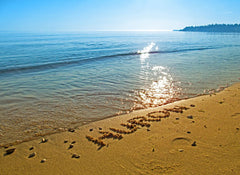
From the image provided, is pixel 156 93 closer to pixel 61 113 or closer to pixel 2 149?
pixel 61 113

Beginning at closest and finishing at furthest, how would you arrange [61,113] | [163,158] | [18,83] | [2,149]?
1. [163,158]
2. [2,149]
3. [61,113]
4. [18,83]

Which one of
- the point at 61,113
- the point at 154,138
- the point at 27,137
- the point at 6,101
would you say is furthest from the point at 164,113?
the point at 6,101

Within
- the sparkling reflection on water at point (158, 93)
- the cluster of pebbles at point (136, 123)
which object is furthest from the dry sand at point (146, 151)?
the sparkling reflection on water at point (158, 93)

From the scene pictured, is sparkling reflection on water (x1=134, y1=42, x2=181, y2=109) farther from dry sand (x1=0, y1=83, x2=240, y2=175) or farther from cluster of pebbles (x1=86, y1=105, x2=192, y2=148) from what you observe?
dry sand (x1=0, y1=83, x2=240, y2=175)

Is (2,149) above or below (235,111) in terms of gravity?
below

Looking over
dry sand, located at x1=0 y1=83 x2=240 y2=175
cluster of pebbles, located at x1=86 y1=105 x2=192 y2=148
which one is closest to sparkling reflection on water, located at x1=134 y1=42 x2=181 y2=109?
cluster of pebbles, located at x1=86 y1=105 x2=192 y2=148

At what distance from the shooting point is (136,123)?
18.9ft

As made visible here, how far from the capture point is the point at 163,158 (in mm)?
3963

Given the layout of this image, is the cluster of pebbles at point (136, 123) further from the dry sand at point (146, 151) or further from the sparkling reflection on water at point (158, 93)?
the sparkling reflection on water at point (158, 93)

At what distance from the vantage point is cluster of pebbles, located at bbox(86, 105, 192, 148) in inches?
195

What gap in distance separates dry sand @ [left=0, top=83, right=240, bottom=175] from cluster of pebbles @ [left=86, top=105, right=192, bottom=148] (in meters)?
0.12

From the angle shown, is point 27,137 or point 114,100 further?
point 114,100

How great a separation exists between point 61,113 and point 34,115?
3.33 ft

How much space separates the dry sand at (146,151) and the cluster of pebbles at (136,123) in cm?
12
